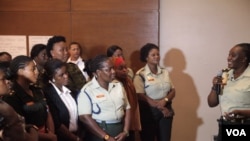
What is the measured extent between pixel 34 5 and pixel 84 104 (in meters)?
2.71

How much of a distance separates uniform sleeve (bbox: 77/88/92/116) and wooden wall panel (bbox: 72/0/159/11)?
2291mm

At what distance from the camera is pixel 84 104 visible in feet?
11.0

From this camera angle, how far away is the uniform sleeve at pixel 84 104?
334cm

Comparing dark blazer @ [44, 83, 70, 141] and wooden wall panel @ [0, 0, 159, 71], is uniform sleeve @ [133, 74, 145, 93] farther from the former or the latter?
dark blazer @ [44, 83, 70, 141]

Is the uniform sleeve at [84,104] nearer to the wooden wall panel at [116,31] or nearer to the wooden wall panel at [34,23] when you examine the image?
the wooden wall panel at [116,31]

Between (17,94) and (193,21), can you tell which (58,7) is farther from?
(17,94)

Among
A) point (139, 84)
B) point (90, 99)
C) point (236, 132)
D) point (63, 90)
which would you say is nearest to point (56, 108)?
point (63, 90)

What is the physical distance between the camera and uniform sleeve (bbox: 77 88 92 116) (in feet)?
11.0

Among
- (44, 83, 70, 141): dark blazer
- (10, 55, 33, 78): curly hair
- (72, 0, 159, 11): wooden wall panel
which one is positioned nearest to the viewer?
(10, 55, 33, 78): curly hair

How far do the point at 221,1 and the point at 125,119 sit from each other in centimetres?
272

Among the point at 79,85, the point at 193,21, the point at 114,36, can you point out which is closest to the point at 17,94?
the point at 79,85

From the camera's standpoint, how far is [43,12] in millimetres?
5512

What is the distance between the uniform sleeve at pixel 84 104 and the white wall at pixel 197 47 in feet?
7.77

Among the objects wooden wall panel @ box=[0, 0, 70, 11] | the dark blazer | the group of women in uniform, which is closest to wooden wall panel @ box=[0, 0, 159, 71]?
wooden wall panel @ box=[0, 0, 70, 11]
